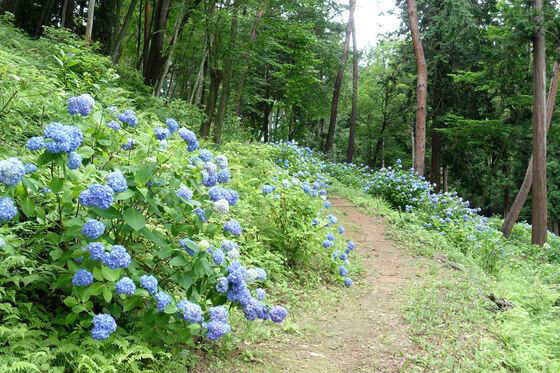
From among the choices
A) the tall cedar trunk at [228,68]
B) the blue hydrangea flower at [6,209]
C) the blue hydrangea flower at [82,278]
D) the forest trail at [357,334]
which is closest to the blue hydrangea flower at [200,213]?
the blue hydrangea flower at [82,278]

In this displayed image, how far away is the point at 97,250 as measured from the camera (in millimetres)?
2357

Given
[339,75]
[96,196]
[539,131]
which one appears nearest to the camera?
[96,196]

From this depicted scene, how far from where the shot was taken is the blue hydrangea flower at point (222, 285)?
2.80 meters

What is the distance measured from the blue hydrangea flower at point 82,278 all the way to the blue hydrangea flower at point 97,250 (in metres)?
0.10

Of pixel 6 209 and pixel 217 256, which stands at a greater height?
pixel 6 209

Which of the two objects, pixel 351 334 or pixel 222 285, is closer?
pixel 222 285

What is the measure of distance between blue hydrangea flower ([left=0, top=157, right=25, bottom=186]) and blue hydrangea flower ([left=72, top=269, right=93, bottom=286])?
557mm

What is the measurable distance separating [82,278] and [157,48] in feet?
33.5

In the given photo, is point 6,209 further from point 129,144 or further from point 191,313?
point 191,313

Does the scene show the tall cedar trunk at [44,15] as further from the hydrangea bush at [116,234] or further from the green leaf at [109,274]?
the green leaf at [109,274]

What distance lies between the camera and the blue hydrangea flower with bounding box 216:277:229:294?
9.20ft

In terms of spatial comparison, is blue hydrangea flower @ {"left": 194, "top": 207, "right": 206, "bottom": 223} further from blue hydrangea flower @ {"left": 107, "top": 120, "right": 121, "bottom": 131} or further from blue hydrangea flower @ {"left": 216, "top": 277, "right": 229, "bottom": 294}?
blue hydrangea flower @ {"left": 107, "top": 120, "right": 121, "bottom": 131}

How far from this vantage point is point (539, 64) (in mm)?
11633

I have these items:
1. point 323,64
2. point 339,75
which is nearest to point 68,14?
point 339,75
